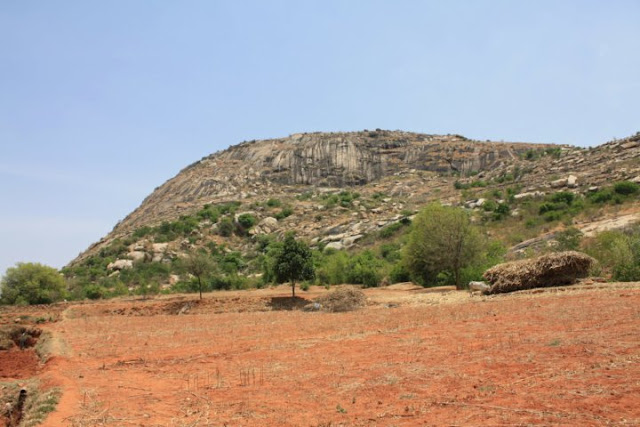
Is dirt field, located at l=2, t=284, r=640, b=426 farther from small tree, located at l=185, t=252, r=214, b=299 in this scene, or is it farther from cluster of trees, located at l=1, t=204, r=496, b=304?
small tree, located at l=185, t=252, r=214, b=299

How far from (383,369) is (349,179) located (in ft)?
270

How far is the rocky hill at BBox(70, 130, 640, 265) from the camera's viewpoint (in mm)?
58406

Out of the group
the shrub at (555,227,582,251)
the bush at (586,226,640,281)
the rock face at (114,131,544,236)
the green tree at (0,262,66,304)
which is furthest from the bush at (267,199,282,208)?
the bush at (586,226,640,281)

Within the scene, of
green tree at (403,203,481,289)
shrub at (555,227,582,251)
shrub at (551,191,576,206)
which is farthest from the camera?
shrub at (551,191,576,206)

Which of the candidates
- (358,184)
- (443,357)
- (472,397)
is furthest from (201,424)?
(358,184)

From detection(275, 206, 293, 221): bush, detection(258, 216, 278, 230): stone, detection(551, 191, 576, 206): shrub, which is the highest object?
detection(275, 206, 293, 221): bush

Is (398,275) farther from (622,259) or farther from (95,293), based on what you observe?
(95,293)

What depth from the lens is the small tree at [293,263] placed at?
30297 millimetres

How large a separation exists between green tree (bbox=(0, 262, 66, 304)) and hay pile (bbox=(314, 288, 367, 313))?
22.0m

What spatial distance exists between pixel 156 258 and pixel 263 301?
1093 inches

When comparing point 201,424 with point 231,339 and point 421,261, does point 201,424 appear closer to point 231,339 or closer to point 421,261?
point 231,339

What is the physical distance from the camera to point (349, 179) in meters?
91.9

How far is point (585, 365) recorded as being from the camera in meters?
Answer: 8.80

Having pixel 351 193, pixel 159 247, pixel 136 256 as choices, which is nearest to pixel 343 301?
pixel 136 256
